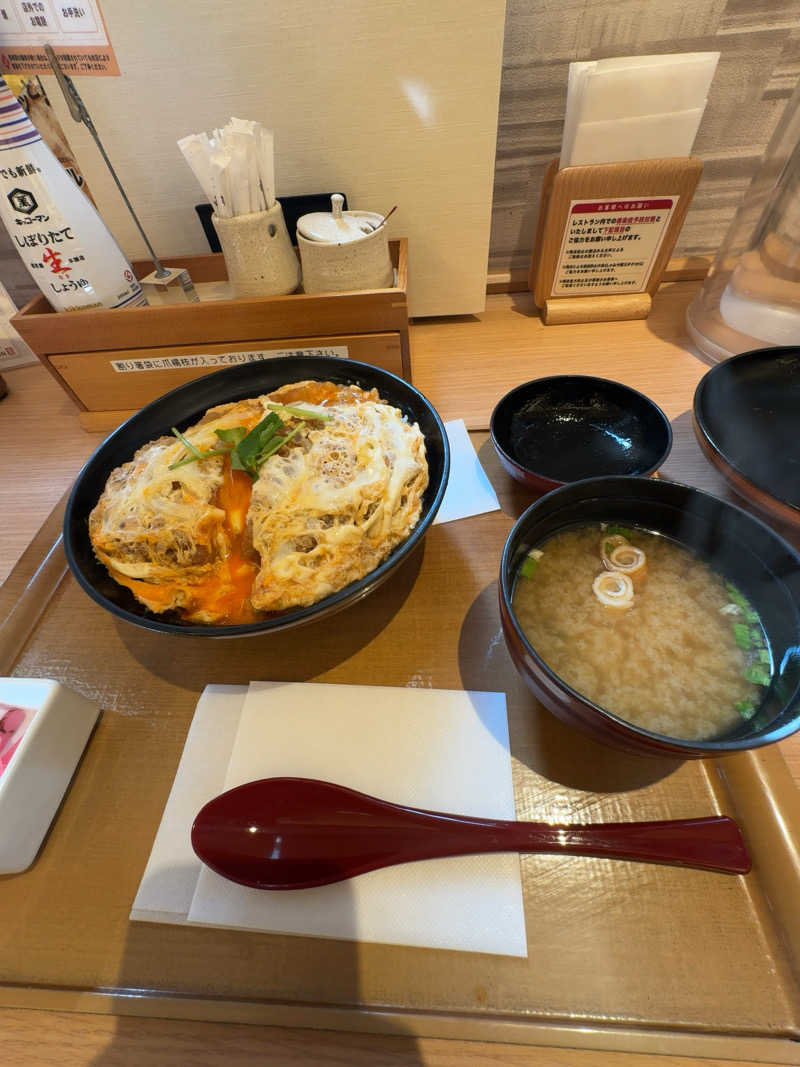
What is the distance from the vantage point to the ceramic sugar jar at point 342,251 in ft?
3.77

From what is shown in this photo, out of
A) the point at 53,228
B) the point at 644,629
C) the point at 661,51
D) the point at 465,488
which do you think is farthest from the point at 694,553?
the point at 53,228

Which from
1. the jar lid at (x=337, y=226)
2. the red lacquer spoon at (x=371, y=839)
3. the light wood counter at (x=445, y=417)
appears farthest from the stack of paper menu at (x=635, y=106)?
the red lacquer spoon at (x=371, y=839)

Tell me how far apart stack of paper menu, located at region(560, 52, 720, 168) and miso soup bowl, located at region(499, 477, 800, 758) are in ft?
3.18

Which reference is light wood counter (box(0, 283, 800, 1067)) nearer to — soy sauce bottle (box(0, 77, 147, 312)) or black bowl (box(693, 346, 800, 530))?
black bowl (box(693, 346, 800, 530))

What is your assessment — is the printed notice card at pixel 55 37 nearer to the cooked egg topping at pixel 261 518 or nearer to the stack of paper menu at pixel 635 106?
the cooked egg topping at pixel 261 518

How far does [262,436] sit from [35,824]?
0.71m

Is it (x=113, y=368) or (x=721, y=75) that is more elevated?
(x=721, y=75)

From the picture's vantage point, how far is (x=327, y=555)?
0.81m

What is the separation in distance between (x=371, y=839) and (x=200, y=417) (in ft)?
2.99

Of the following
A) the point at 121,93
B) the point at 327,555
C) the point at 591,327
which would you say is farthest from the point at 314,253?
the point at 591,327

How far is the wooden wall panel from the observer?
120 centimetres

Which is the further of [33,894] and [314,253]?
[314,253]

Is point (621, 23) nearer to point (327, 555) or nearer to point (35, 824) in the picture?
point (327, 555)

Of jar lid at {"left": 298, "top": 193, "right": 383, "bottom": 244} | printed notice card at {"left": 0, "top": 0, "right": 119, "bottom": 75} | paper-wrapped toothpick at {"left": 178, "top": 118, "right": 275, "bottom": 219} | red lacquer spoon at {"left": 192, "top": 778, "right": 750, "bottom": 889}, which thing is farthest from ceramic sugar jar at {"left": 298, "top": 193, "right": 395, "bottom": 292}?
red lacquer spoon at {"left": 192, "top": 778, "right": 750, "bottom": 889}
